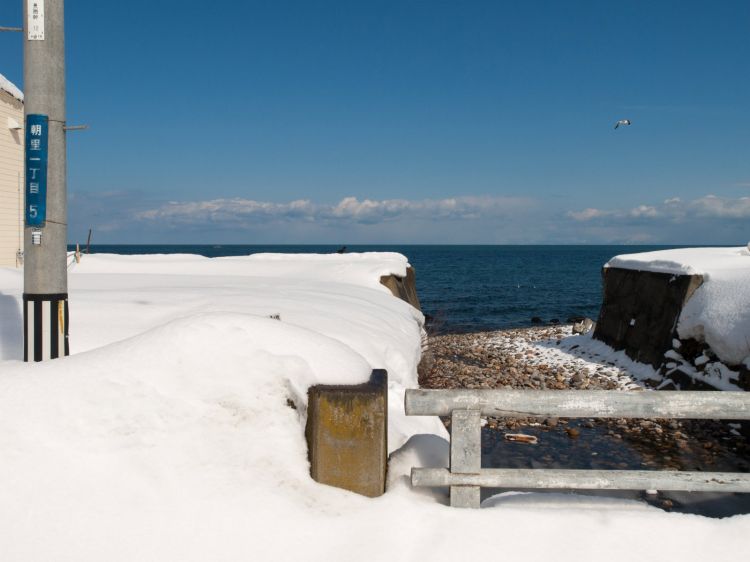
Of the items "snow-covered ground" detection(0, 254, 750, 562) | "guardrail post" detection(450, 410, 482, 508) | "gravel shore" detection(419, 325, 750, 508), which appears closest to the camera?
"snow-covered ground" detection(0, 254, 750, 562)

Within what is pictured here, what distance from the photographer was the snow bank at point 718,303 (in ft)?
38.8

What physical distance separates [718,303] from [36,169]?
13704mm

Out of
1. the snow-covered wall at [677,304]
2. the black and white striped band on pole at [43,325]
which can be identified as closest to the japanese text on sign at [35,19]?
the black and white striped band on pole at [43,325]

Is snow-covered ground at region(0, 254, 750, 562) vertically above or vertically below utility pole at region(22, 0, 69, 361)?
below

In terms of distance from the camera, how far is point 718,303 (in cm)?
1302

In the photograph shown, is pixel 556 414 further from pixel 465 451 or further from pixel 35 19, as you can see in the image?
pixel 35 19

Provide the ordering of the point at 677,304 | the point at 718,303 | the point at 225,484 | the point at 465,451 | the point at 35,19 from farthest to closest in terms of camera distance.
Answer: the point at 677,304
the point at 718,303
the point at 35,19
the point at 465,451
the point at 225,484

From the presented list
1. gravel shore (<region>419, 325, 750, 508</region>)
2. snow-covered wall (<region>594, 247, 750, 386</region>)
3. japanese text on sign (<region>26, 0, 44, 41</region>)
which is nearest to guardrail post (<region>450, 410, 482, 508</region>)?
gravel shore (<region>419, 325, 750, 508</region>)

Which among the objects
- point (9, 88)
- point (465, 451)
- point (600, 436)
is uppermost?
point (9, 88)

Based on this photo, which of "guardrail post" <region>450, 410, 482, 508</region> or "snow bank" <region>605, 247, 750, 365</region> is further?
"snow bank" <region>605, 247, 750, 365</region>

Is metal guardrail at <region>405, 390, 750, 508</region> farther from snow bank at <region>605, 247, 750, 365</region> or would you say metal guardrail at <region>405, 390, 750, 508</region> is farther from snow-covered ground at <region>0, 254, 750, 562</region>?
snow bank at <region>605, 247, 750, 365</region>

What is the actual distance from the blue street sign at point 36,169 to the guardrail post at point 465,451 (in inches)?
147

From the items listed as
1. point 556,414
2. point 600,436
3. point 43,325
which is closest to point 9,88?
point 43,325

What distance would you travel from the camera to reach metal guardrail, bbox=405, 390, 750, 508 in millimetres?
3998
